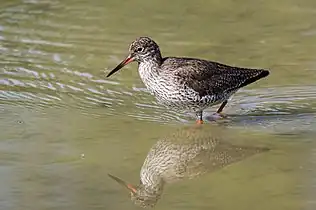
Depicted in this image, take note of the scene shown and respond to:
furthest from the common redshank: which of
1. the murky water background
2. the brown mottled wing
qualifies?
the murky water background

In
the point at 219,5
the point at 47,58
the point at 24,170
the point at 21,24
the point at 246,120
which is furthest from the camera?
the point at 219,5

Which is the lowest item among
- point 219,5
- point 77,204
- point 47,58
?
point 77,204

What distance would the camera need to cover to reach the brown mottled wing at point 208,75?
974cm

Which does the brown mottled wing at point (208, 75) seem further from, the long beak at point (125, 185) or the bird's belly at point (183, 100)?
the long beak at point (125, 185)

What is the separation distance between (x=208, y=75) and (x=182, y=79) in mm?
407

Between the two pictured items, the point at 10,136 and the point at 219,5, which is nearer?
the point at 10,136

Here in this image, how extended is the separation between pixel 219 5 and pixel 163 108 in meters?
4.60

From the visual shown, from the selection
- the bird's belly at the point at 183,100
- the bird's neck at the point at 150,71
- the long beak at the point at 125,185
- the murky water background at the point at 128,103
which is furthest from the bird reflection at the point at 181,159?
the bird's neck at the point at 150,71

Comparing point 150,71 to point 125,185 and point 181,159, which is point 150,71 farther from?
point 125,185

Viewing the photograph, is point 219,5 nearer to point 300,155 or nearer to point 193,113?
point 193,113

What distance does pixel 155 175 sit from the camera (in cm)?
820

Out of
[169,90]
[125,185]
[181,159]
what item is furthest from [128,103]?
[125,185]

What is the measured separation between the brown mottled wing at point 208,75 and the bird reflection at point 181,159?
48cm

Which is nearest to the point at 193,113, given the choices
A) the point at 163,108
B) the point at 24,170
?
the point at 163,108
